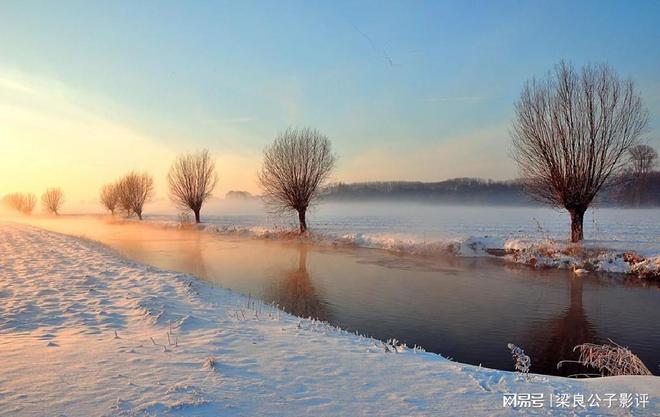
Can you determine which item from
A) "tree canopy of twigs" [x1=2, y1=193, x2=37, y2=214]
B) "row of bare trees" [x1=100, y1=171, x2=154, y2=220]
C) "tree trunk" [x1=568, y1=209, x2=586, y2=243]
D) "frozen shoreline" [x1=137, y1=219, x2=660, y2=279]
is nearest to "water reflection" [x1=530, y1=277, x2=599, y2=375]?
"frozen shoreline" [x1=137, y1=219, x2=660, y2=279]

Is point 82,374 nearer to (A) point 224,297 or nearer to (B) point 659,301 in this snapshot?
(A) point 224,297

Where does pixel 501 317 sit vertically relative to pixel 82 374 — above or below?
below

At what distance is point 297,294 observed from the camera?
43.3 ft

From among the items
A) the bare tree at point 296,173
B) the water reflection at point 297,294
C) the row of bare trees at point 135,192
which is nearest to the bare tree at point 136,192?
the row of bare trees at point 135,192

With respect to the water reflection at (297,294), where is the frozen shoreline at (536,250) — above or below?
above

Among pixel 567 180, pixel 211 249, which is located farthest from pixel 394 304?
pixel 211 249

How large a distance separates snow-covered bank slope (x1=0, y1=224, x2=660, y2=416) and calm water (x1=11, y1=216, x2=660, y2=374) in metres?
2.40

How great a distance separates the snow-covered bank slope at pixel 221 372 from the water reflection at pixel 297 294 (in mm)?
2289

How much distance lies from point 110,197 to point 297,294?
79268mm

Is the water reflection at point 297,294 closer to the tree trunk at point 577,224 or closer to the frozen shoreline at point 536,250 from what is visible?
the frozen shoreline at point 536,250

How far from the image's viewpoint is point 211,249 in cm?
2598

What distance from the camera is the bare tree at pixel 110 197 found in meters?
77.1

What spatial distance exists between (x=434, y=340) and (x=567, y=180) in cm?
1675

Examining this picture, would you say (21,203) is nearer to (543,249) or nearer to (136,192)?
(136,192)
